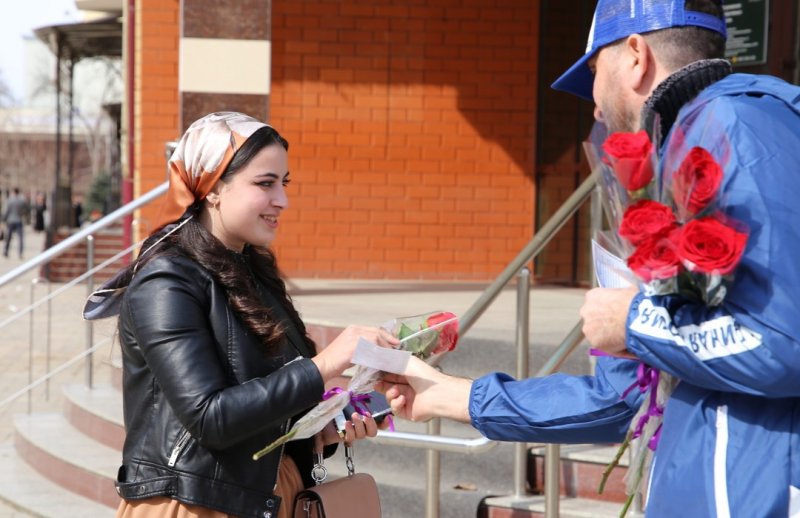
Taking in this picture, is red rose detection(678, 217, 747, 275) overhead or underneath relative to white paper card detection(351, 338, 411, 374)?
overhead

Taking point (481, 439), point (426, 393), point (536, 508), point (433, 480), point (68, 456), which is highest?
point (426, 393)

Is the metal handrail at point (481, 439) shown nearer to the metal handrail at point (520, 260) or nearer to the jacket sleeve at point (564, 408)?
the metal handrail at point (520, 260)

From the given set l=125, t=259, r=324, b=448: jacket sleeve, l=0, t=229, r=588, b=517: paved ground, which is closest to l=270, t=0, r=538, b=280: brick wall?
l=0, t=229, r=588, b=517: paved ground

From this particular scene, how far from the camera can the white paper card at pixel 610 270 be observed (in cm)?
204

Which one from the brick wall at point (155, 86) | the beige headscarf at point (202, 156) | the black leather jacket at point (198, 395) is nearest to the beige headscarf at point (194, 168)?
the beige headscarf at point (202, 156)

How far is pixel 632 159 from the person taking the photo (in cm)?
192

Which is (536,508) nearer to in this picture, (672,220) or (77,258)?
(672,220)

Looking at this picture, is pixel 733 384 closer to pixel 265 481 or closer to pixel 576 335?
pixel 265 481

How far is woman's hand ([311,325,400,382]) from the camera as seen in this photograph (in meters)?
2.61

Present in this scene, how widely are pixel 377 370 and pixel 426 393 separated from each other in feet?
0.41

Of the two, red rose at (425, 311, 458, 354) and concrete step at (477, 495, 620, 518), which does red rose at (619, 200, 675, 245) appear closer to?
red rose at (425, 311, 458, 354)

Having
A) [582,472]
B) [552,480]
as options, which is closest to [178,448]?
[552,480]

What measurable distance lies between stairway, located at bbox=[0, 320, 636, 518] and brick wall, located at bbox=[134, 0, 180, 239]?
267 centimetres

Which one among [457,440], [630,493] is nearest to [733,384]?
[630,493]
